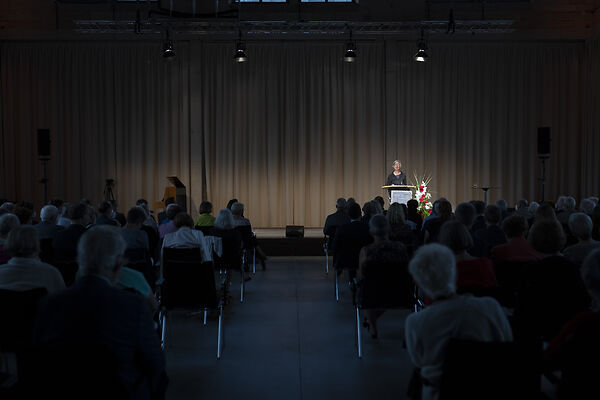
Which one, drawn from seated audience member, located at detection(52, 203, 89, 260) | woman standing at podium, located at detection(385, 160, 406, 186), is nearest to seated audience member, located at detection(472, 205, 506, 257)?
seated audience member, located at detection(52, 203, 89, 260)

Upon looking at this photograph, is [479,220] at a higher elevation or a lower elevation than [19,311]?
higher

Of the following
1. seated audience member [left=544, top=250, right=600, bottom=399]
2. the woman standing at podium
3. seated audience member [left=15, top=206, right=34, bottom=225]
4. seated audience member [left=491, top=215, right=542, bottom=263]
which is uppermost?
the woman standing at podium

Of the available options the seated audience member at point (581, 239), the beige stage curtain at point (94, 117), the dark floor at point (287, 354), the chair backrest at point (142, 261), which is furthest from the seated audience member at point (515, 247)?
the beige stage curtain at point (94, 117)

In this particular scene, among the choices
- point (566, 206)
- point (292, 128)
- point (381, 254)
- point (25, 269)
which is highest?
point (292, 128)

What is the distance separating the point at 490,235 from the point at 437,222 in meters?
0.73

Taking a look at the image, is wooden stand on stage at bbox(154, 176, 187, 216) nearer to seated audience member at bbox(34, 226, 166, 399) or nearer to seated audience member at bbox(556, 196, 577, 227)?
seated audience member at bbox(556, 196, 577, 227)

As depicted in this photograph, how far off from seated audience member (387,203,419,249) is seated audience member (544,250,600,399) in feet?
10.7

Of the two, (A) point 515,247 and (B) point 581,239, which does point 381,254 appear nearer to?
(A) point 515,247

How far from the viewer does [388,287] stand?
4.38 meters

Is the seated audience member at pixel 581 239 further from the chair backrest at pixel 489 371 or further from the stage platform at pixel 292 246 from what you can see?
the stage platform at pixel 292 246

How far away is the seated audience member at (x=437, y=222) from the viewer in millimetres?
5852

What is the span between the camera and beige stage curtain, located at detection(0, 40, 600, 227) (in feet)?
43.8

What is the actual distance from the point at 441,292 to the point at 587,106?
510 inches

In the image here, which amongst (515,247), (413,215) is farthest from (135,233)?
(413,215)
